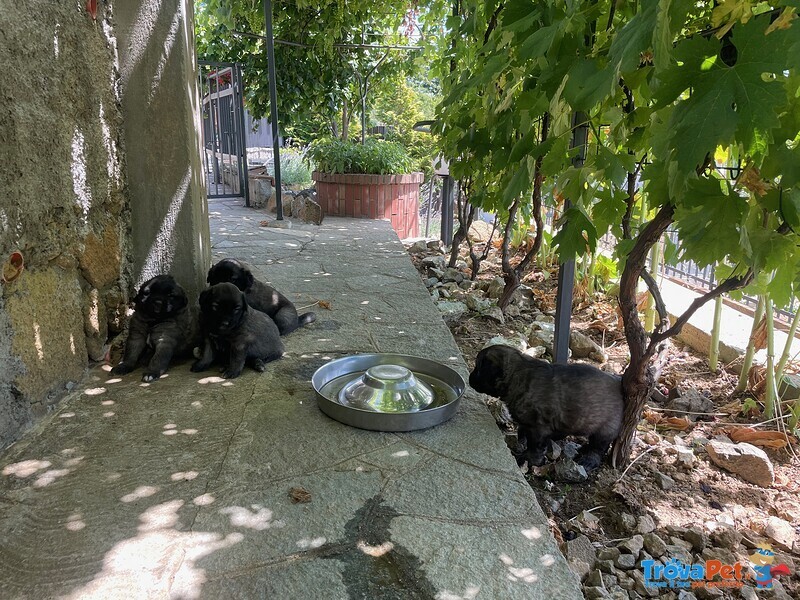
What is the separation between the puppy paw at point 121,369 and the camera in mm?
3604

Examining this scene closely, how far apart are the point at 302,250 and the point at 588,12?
560 cm

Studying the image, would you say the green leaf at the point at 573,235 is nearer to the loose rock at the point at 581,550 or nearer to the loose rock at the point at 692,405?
the loose rock at the point at 581,550

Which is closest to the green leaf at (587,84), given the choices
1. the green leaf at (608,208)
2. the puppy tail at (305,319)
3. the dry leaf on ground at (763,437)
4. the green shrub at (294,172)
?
the green leaf at (608,208)

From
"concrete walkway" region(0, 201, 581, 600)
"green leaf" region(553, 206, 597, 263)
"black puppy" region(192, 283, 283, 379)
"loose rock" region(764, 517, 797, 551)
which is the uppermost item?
"green leaf" region(553, 206, 597, 263)

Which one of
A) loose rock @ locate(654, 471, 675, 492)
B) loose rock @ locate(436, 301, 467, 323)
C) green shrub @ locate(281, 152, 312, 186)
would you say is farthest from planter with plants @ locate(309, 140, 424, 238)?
loose rock @ locate(654, 471, 675, 492)

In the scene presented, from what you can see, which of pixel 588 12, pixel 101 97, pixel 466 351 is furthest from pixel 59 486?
pixel 466 351

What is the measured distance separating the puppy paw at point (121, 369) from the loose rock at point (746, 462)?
349cm

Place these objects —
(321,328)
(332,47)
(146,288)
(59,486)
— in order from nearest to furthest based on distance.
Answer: (59,486), (146,288), (321,328), (332,47)

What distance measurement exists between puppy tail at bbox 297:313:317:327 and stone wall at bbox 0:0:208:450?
83 cm

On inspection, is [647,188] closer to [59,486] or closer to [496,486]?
[496,486]

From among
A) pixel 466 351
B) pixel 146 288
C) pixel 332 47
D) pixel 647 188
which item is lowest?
pixel 466 351

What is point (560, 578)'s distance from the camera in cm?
200

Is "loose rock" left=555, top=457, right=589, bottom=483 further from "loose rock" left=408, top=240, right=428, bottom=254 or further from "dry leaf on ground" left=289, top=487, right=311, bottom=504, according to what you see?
"loose rock" left=408, top=240, right=428, bottom=254

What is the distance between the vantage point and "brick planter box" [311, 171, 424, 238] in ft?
34.6
